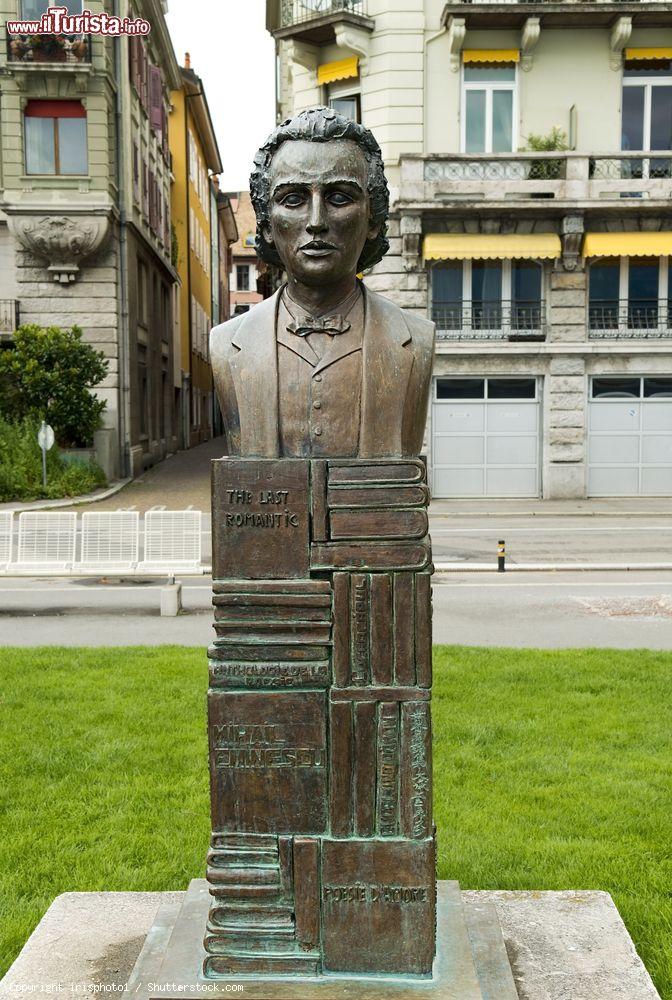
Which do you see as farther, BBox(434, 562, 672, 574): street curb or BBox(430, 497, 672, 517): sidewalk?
BBox(430, 497, 672, 517): sidewalk

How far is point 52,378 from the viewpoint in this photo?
82.0 feet

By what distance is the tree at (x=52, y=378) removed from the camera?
984 inches

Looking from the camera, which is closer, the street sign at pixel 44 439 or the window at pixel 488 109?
the street sign at pixel 44 439

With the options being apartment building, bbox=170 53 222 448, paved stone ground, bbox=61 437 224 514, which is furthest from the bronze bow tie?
apartment building, bbox=170 53 222 448

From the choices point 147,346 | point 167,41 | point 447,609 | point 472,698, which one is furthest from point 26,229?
point 472,698

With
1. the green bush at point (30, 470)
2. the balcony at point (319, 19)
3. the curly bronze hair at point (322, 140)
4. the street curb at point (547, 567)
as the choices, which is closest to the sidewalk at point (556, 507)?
the street curb at point (547, 567)

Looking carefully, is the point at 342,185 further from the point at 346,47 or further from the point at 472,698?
the point at 346,47

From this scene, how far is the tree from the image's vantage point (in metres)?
25.0

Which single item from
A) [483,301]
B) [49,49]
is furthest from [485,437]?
[49,49]

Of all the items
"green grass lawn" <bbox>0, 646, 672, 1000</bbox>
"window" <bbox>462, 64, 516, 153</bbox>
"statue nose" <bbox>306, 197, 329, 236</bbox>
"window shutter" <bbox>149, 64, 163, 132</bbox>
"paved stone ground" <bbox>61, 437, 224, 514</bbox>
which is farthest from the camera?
"window shutter" <bbox>149, 64, 163, 132</bbox>

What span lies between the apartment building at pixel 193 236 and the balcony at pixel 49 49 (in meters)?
14.1

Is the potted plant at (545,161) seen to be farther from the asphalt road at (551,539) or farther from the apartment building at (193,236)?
the apartment building at (193,236)

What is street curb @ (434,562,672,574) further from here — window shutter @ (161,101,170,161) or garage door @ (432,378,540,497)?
window shutter @ (161,101,170,161)

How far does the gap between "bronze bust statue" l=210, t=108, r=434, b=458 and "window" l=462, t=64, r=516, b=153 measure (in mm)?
22084
